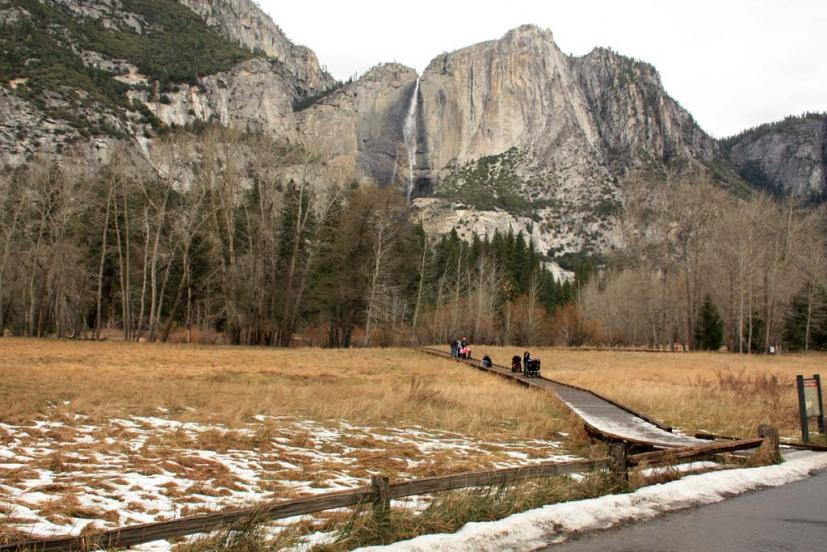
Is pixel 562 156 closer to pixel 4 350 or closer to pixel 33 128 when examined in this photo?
pixel 33 128

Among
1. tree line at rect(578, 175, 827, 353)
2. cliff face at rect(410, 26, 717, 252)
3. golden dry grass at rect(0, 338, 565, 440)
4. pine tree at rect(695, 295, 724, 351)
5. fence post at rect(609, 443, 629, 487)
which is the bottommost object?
golden dry grass at rect(0, 338, 565, 440)

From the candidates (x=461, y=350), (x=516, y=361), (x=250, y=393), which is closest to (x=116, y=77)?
(x=461, y=350)

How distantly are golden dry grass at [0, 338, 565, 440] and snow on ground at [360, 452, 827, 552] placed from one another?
5229 millimetres

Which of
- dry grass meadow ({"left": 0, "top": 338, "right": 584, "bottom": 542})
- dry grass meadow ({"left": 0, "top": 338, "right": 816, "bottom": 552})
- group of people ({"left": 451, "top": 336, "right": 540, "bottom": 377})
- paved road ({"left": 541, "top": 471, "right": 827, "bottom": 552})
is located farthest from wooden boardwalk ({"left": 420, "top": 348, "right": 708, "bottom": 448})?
group of people ({"left": 451, "top": 336, "right": 540, "bottom": 377})

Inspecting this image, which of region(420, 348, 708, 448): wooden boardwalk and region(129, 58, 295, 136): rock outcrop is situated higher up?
region(129, 58, 295, 136): rock outcrop

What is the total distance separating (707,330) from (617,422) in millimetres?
60096

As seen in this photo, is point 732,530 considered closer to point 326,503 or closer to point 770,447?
point 326,503

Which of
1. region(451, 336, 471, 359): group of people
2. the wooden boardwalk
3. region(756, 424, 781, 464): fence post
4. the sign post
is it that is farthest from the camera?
region(451, 336, 471, 359): group of people

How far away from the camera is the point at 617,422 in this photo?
14.7 metres

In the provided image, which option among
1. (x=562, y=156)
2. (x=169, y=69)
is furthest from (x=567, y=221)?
(x=169, y=69)

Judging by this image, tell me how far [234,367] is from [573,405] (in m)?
15.2

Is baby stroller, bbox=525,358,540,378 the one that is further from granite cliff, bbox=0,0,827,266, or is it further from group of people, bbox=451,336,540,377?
granite cliff, bbox=0,0,827,266

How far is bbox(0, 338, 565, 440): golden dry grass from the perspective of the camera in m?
14.4

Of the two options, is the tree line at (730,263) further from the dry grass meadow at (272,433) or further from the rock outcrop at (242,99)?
the rock outcrop at (242,99)
